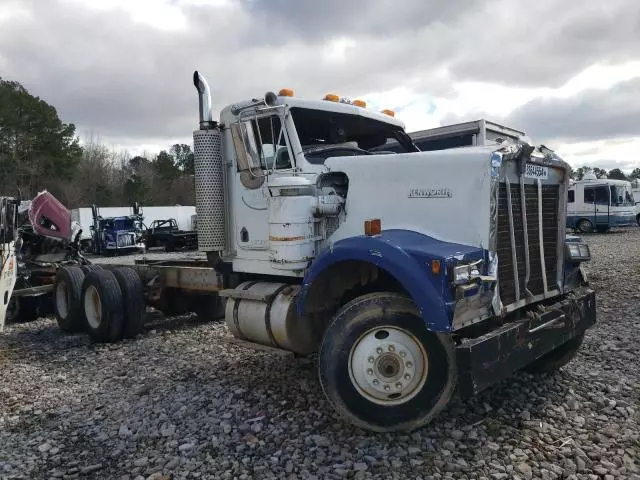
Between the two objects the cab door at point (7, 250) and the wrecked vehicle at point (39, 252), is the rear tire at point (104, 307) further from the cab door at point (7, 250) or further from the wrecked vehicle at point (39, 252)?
the wrecked vehicle at point (39, 252)

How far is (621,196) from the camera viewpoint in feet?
88.0

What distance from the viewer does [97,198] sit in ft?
159

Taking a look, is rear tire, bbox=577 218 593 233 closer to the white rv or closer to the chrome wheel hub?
the white rv

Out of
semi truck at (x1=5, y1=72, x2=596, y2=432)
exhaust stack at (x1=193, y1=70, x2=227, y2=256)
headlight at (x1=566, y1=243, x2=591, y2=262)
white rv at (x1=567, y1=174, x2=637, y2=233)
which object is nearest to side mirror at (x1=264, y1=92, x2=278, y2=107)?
semi truck at (x1=5, y1=72, x2=596, y2=432)

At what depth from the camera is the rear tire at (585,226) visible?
27250mm

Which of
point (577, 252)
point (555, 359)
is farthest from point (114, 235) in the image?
point (577, 252)

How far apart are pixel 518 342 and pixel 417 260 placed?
98cm

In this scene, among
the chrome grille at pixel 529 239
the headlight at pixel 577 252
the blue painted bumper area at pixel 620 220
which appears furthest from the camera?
the blue painted bumper area at pixel 620 220

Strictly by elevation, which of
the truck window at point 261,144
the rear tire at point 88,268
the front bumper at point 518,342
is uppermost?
the truck window at point 261,144

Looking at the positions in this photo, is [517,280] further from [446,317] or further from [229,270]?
[229,270]

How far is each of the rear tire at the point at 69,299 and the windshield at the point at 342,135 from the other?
443 cm

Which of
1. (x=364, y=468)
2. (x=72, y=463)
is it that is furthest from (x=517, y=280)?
(x=72, y=463)

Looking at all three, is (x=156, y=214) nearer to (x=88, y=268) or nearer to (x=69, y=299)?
(x=88, y=268)

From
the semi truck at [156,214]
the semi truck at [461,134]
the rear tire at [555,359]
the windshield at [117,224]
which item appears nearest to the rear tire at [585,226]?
the semi truck at [461,134]
